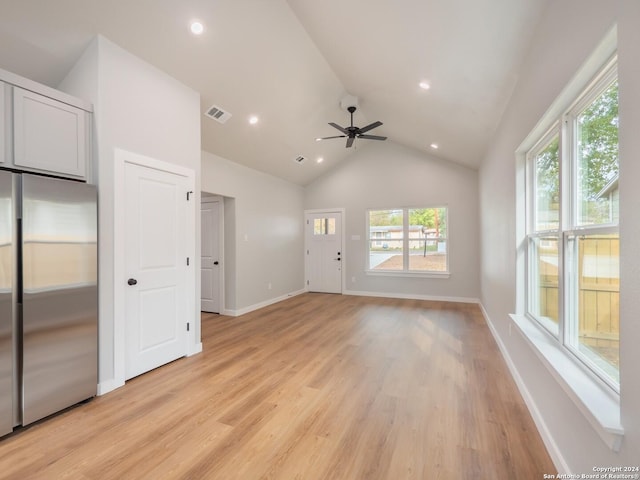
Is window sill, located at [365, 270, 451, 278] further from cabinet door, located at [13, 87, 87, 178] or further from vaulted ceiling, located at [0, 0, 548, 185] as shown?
cabinet door, located at [13, 87, 87, 178]

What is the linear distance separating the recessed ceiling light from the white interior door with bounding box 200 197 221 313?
116 inches

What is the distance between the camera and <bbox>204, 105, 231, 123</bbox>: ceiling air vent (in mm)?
3926

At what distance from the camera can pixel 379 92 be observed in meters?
4.26

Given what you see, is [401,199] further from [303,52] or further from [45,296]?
[45,296]

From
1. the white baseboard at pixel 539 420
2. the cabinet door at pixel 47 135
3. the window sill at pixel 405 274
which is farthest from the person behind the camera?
the window sill at pixel 405 274

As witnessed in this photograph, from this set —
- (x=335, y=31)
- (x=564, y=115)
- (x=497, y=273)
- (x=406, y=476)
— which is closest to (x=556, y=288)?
(x=564, y=115)

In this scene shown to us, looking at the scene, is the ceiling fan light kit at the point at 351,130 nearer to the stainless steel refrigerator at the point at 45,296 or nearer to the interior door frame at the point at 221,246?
the interior door frame at the point at 221,246

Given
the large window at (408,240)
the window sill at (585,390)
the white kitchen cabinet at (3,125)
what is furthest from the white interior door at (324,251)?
the white kitchen cabinet at (3,125)

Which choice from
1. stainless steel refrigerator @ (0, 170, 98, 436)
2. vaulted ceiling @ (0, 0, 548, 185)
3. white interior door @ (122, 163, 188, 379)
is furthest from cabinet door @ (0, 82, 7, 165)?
white interior door @ (122, 163, 188, 379)

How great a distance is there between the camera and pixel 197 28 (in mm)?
2873

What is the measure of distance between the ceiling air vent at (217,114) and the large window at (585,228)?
3.61 m

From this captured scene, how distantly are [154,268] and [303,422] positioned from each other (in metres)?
2.09

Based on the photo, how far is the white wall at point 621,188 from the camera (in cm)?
106

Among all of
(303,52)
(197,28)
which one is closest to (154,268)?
(197,28)
